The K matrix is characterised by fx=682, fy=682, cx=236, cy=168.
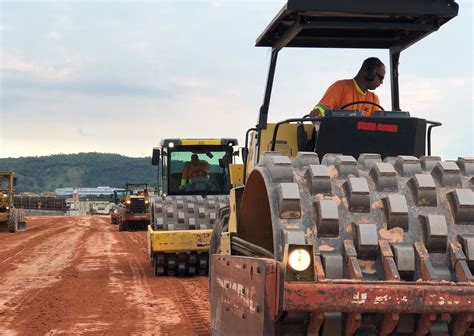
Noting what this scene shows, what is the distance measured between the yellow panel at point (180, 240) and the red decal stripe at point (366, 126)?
8.16 m

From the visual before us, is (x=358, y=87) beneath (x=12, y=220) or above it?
above

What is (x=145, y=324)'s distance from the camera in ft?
26.7

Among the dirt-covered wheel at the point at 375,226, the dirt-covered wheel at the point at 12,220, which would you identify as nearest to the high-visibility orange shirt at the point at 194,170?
the dirt-covered wheel at the point at 375,226

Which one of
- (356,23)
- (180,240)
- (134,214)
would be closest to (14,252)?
(180,240)

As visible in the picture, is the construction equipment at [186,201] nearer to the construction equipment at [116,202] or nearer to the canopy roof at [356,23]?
the canopy roof at [356,23]

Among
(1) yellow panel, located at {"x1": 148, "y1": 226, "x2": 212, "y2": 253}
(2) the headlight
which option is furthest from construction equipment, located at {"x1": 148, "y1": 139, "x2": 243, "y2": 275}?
(2) the headlight

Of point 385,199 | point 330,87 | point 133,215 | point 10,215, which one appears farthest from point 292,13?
point 133,215

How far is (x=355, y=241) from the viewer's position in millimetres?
3402

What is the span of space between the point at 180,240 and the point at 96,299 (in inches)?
98.0

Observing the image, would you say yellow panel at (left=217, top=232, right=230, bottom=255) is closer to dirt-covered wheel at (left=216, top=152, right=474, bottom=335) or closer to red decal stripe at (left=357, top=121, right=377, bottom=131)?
dirt-covered wheel at (left=216, top=152, right=474, bottom=335)

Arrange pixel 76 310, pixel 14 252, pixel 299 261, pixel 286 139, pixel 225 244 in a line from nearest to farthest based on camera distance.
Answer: pixel 299 261, pixel 225 244, pixel 286 139, pixel 76 310, pixel 14 252

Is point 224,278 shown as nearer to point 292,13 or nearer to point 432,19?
point 292,13

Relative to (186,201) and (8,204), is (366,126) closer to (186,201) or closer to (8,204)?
(186,201)

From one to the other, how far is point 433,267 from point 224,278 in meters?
1.20
